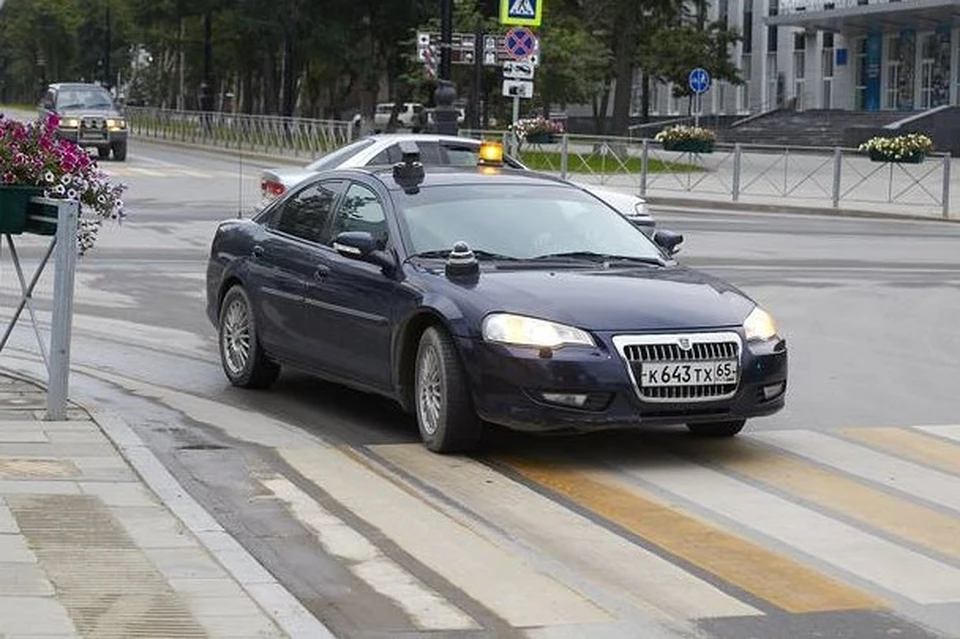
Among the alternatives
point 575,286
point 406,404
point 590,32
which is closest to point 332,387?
point 406,404

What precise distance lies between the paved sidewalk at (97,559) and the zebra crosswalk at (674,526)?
0.73 meters

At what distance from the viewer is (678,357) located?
8.77 metres

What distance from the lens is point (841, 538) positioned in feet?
24.7

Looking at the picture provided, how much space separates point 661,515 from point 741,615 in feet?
5.35

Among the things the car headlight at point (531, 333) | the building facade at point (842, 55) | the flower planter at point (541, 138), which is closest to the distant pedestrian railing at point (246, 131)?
the flower planter at point (541, 138)

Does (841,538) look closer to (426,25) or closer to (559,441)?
(559,441)

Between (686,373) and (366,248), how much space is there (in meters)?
2.09

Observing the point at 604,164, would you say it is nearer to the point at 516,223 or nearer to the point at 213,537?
the point at 516,223

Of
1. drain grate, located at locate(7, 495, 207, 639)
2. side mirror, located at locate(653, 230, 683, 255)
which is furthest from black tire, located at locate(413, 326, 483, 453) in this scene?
side mirror, located at locate(653, 230, 683, 255)

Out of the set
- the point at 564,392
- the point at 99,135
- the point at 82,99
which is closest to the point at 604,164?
the point at 99,135

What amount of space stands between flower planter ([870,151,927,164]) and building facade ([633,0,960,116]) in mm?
26782

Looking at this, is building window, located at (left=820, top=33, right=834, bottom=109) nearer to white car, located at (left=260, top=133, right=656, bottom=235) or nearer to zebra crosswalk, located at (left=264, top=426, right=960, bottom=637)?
white car, located at (left=260, top=133, right=656, bottom=235)

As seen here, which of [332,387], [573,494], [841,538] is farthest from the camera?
[332,387]

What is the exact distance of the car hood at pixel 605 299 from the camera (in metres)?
8.83
